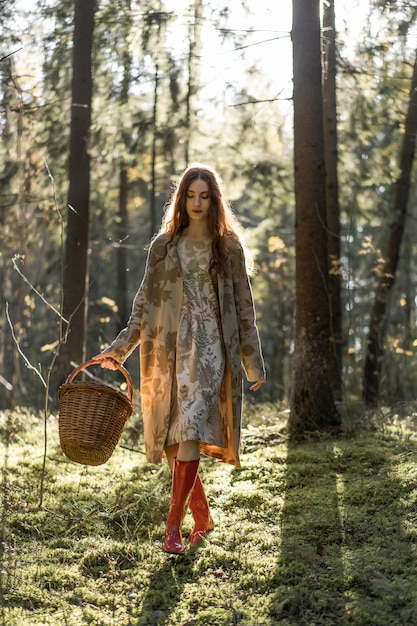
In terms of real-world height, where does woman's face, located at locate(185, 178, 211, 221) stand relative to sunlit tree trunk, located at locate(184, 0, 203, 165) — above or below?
below

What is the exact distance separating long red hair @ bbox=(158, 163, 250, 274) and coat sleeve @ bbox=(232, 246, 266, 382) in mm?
139

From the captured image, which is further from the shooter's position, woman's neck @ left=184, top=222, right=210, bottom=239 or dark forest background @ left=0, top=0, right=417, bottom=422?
dark forest background @ left=0, top=0, right=417, bottom=422

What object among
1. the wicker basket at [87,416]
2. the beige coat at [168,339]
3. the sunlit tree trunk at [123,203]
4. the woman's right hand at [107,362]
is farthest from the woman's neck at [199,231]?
the sunlit tree trunk at [123,203]

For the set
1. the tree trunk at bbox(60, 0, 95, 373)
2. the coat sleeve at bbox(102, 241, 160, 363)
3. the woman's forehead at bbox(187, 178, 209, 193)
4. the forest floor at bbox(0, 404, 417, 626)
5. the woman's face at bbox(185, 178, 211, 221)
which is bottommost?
the forest floor at bbox(0, 404, 417, 626)

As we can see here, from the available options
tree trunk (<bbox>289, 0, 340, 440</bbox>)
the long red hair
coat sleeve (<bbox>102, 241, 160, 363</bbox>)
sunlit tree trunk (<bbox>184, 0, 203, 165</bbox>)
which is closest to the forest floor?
tree trunk (<bbox>289, 0, 340, 440</bbox>)

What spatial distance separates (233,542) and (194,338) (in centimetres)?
135

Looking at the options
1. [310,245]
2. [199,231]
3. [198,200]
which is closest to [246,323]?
[199,231]

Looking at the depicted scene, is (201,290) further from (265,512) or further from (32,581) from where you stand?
(32,581)

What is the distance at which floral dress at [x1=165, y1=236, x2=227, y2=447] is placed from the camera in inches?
191

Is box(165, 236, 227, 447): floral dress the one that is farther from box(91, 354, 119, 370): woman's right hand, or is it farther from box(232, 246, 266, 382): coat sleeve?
box(91, 354, 119, 370): woman's right hand

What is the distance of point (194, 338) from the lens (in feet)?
16.4

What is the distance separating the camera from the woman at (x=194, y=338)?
4902mm

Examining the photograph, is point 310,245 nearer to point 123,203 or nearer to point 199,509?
point 199,509

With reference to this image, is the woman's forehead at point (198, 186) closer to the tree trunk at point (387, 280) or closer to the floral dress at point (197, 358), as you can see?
the floral dress at point (197, 358)
